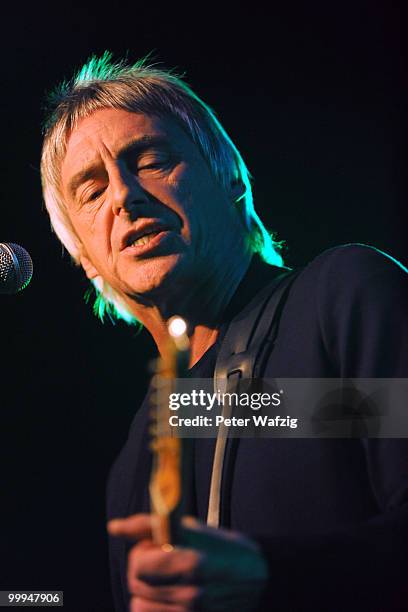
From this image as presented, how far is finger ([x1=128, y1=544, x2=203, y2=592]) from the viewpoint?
2.91ft

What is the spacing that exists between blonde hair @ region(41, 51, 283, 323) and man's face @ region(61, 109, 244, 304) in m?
0.04

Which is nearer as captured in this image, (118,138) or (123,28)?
(118,138)

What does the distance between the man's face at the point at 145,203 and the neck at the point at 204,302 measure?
30 mm

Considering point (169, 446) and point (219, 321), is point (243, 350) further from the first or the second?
point (169, 446)

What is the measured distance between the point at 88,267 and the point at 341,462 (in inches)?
40.6

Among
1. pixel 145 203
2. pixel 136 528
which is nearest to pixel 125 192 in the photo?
pixel 145 203

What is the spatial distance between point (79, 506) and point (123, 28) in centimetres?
143

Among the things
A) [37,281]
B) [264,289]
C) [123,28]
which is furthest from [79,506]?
[123,28]

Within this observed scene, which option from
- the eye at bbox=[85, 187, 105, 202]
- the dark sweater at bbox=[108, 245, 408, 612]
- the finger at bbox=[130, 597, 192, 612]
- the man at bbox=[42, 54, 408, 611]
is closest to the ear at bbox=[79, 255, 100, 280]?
the man at bbox=[42, 54, 408, 611]

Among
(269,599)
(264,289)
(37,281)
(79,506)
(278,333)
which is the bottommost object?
(269,599)

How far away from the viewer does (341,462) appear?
1.49 meters

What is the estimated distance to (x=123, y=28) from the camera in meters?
2.33

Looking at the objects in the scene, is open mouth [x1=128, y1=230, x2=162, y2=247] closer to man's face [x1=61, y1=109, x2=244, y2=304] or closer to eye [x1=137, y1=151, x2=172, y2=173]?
man's face [x1=61, y1=109, x2=244, y2=304]

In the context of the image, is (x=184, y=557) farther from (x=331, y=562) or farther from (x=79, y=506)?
(x=79, y=506)
